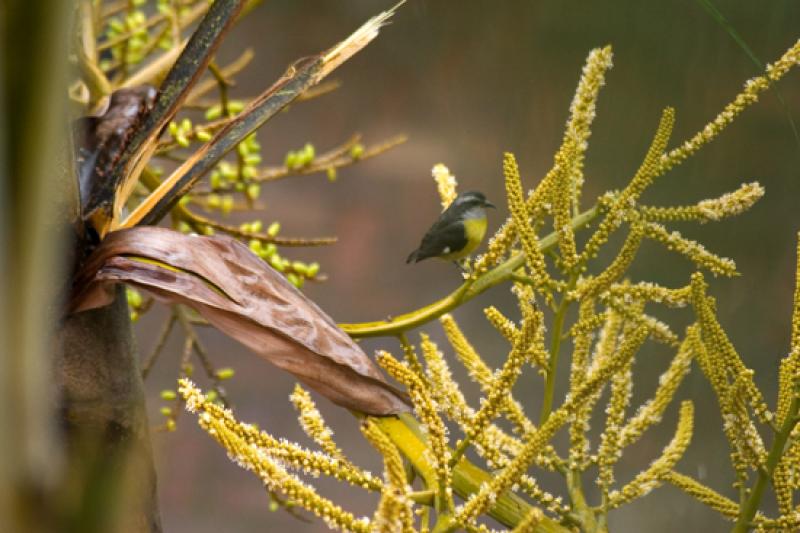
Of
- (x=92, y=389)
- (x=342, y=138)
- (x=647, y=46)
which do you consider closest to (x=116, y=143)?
(x=92, y=389)

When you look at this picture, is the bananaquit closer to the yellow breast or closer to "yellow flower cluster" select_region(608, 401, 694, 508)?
the yellow breast

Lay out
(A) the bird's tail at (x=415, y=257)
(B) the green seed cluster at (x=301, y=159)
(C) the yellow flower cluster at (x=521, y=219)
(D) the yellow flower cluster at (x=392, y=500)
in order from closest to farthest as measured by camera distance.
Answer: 1. (D) the yellow flower cluster at (x=392, y=500)
2. (C) the yellow flower cluster at (x=521, y=219)
3. (A) the bird's tail at (x=415, y=257)
4. (B) the green seed cluster at (x=301, y=159)

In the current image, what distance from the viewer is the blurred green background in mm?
359

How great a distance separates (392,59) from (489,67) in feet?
0.40

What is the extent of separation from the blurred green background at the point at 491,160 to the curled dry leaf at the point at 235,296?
0.03 m

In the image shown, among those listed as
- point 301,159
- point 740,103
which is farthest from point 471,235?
point 301,159

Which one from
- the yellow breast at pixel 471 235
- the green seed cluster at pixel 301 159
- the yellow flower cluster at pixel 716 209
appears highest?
the green seed cluster at pixel 301 159

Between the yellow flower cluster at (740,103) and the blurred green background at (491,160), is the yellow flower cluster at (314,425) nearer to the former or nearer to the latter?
the blurred green background at (491,160)

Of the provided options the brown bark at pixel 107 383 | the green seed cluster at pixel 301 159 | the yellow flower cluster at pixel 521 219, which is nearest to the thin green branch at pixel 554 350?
the yellow flower cluster at pixel 521 219

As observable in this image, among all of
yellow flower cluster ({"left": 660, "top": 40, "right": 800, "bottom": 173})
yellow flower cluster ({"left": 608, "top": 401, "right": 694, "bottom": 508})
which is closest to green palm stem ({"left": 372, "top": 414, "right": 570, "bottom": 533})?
yellow flower cluster ({"left": 608, "top": 401, "right": 694, "bottom": 508})

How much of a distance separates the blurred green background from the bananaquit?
7 cm

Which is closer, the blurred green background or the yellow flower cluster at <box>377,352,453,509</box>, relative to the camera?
the yellow flower cluster at <box>377,352,453,509</box>

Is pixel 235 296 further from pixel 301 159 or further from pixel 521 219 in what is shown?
pixel 301 159

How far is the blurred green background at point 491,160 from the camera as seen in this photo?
1.18 ft
